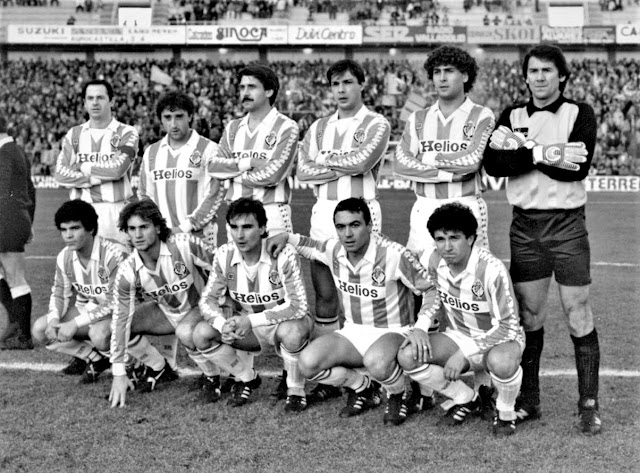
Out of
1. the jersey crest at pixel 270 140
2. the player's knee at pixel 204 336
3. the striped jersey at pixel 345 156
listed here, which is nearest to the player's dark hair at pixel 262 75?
the jersey crest at pixel 270 140

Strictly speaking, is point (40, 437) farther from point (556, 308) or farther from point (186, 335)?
point (556, 308)

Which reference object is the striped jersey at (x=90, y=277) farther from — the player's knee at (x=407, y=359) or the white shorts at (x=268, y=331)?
the player's knee at (x=407, y=359)

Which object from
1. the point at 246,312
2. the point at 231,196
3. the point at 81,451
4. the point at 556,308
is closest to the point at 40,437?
the point at 81,451

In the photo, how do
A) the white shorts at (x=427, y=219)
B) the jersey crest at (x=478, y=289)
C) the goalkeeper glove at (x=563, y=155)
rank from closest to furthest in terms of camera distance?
the goalkeeper glove at (x=563, y=155) → the jersey crest at (x=478, y=289) → the white shorts at (x=427, y=219)

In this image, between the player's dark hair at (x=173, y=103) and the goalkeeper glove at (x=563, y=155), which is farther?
the player's dark hair at (x=173, y=103)

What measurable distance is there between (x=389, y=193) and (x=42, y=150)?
430 inches

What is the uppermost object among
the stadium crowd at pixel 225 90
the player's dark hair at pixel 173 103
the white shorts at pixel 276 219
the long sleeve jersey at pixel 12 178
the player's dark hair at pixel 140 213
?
the stadium crowd at pixel 225 90

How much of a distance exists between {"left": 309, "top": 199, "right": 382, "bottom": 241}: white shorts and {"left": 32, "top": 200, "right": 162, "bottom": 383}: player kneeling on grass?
1304 mm

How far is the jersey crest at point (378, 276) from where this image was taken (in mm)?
4270

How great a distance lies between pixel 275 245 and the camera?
4.44 m

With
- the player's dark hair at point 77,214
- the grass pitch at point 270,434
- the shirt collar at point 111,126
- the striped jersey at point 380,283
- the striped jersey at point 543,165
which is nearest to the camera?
the grass pitch at point 270,434

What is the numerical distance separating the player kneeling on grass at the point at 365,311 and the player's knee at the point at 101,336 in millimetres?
1257

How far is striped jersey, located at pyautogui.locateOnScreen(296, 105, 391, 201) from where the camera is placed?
4.68m

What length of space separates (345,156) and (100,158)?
201cm
